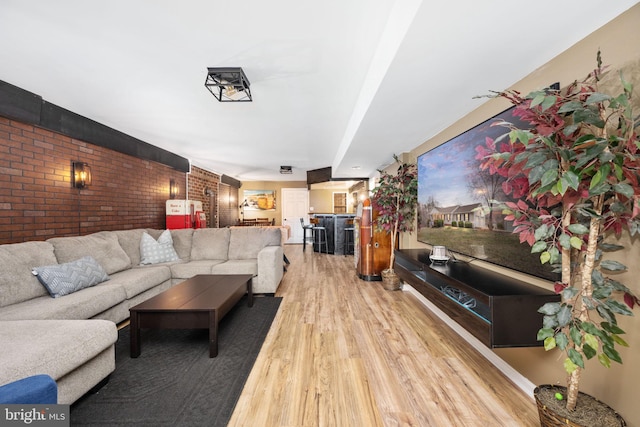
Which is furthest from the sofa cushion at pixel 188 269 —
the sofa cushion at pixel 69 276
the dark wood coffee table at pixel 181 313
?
the dark wood coffee table at pixel 181 313

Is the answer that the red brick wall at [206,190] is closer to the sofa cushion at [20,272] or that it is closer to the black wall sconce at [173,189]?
the black wall sconce at [173,189]

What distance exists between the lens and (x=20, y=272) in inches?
81.4

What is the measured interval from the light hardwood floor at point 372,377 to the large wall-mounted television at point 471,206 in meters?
0.82

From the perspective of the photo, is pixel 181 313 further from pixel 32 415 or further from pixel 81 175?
pixel 81 175

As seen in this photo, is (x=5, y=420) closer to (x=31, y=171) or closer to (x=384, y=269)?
(x=31, y=171)

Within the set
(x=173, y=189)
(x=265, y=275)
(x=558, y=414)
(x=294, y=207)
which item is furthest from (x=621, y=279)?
(x=294, y=207)

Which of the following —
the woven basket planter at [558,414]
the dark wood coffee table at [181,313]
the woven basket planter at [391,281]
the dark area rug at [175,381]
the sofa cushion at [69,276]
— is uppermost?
the sofa cushion at [69,276]

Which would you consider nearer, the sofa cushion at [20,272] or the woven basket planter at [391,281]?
the sofa cushion at [20,272]

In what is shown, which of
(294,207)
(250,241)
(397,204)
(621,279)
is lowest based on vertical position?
(250,241)

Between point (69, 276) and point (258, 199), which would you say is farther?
point (258, 199)

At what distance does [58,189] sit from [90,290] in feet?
5.12

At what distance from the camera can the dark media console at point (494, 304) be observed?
1395mm

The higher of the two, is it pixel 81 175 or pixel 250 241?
pixel 81 175

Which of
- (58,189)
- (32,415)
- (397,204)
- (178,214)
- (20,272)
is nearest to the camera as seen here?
(32,415)
